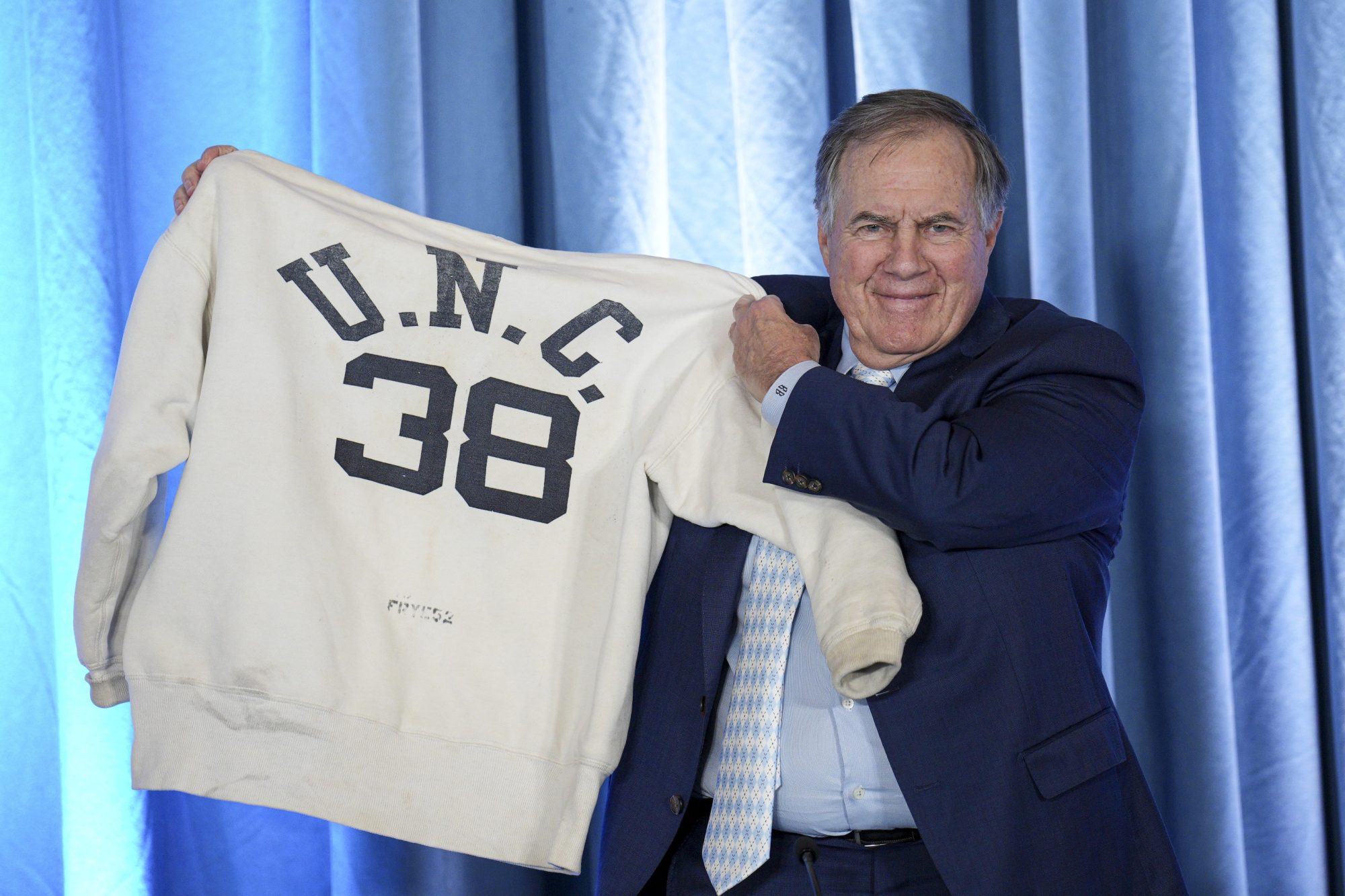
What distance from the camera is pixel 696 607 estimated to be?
132 centimetres

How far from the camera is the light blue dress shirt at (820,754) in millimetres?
1190

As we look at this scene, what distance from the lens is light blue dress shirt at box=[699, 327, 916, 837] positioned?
3.91ft

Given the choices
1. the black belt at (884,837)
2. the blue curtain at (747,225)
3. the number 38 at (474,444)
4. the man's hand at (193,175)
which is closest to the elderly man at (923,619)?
the black belt at (884,837)

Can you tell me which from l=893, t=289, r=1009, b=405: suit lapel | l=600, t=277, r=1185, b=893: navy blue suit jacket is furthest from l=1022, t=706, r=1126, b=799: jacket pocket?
l=893, t=289, r=1009, b=405: suit lapel

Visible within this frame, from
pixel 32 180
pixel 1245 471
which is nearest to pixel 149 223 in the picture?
pixel 32 180

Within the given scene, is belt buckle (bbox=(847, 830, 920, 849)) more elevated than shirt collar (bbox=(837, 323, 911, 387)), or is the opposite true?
shirt collar (bbox=(837, 323, 911, 387))

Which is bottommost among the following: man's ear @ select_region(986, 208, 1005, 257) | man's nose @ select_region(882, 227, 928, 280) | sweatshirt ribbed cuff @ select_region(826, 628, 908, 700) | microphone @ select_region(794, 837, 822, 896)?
microphone @ select_region(794, 837, 822, 896)

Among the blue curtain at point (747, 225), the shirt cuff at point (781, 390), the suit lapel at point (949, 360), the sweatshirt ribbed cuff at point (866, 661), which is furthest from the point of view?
the blue curtain at point (747, 225)

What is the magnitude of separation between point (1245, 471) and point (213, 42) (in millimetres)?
1784

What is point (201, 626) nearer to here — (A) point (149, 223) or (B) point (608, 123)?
(A) point (149, 223)

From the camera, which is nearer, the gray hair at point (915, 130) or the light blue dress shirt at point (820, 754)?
the light blue dress shirt at point (820, 754)

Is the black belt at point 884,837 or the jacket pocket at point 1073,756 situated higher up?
the jacket pocket at point 1073,756

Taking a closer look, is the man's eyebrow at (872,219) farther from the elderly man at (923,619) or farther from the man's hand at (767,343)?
the man's hand at (767,343)

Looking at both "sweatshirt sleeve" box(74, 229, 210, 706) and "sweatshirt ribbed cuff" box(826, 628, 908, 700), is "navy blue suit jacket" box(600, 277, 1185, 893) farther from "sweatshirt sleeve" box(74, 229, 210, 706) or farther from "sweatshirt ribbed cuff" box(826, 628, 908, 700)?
"sweatshirt sleeve" box(74, 229, 210, 706)
